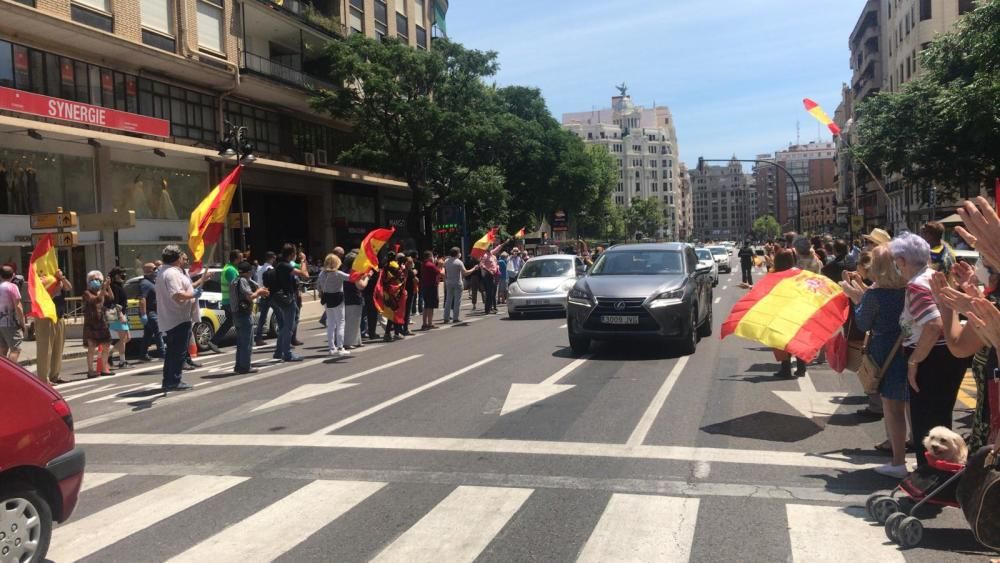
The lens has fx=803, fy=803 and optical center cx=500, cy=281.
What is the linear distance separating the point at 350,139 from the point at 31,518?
119 ft

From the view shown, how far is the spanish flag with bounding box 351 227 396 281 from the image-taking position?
14.5 m

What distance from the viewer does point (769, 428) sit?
7.57m

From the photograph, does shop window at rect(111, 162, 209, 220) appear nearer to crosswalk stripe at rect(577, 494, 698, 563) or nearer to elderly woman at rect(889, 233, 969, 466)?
crosswalk stripe at rect(577, 494, 698, 563)

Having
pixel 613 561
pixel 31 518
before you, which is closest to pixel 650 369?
pixel 613 561

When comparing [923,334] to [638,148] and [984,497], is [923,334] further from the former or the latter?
[638,148]

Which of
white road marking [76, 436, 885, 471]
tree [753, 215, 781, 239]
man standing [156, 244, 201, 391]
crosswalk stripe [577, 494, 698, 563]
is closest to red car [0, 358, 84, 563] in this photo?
white road marking [76, 436, 885, 471]

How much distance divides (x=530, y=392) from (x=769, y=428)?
2939 millimetres

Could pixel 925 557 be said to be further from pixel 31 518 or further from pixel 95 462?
pixel 95 462

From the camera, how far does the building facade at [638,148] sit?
168m

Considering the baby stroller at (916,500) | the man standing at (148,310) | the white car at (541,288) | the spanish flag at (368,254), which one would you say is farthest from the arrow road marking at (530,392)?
the white car at (541,288)

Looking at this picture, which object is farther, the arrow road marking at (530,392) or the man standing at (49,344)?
the man standing at (49,344)

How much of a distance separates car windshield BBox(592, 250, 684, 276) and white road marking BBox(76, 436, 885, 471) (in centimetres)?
643

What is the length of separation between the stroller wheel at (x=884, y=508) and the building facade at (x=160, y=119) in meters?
21.9

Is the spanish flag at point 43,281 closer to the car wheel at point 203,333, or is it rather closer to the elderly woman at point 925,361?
the car wheel at point 203,333
